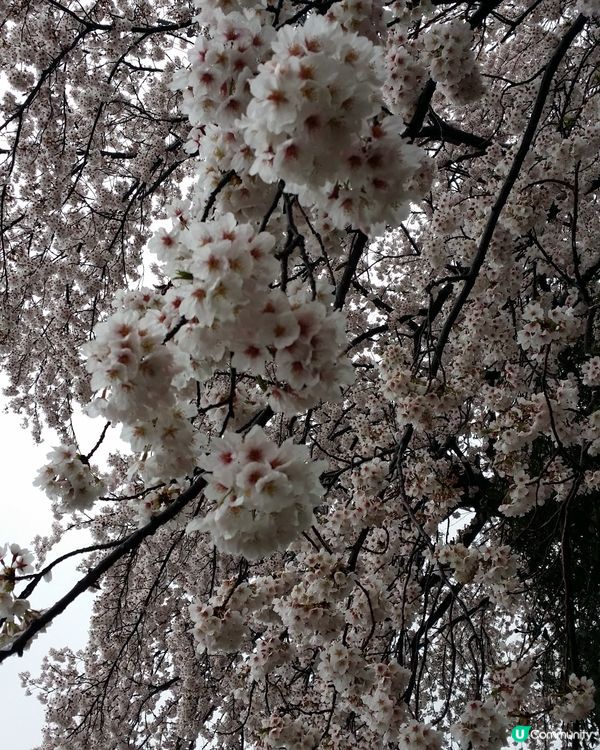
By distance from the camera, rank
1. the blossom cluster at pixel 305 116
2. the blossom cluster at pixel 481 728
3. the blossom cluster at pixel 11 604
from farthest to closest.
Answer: the blossom cluster at pixel 481 728 < the blossom cluster at pixel 11 604 < the blossom cluster at pixel 305 116

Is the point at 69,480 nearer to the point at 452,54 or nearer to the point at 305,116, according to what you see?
the point at 305,116

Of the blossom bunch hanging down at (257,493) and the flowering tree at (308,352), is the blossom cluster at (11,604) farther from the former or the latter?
the blossom bunch hanging down at (257,493)

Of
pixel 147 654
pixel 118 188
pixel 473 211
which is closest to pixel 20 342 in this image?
pixel 118 188

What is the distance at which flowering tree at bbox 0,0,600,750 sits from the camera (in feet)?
4.08

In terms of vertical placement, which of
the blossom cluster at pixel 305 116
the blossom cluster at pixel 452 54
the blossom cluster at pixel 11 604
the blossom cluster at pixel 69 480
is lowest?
the blossom cluster at pixel 11 604

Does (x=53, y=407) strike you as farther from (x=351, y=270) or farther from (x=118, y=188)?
(x=351, y=270)

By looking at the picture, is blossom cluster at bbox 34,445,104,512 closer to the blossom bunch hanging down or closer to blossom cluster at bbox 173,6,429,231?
the blossom bunch hanging down

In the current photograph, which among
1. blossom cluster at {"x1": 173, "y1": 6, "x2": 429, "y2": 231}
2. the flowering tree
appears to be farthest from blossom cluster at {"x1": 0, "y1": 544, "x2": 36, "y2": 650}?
blossom cluster at {"x1": 173, "y1": 6, "x2": 429, "y2": 231}

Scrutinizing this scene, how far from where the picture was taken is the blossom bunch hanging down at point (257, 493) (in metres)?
1.18

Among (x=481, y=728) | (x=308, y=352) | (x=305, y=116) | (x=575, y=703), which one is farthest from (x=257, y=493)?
(x=575, y=703)

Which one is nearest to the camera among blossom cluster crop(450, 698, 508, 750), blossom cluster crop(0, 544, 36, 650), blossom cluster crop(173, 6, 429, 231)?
blossom cluster crop(173, 6, 429, 231)

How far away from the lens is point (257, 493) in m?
1.17

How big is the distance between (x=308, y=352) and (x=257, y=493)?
312mm

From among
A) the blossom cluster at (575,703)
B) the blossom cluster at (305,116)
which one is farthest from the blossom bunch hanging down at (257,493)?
the blossom cluster at (575,703)
